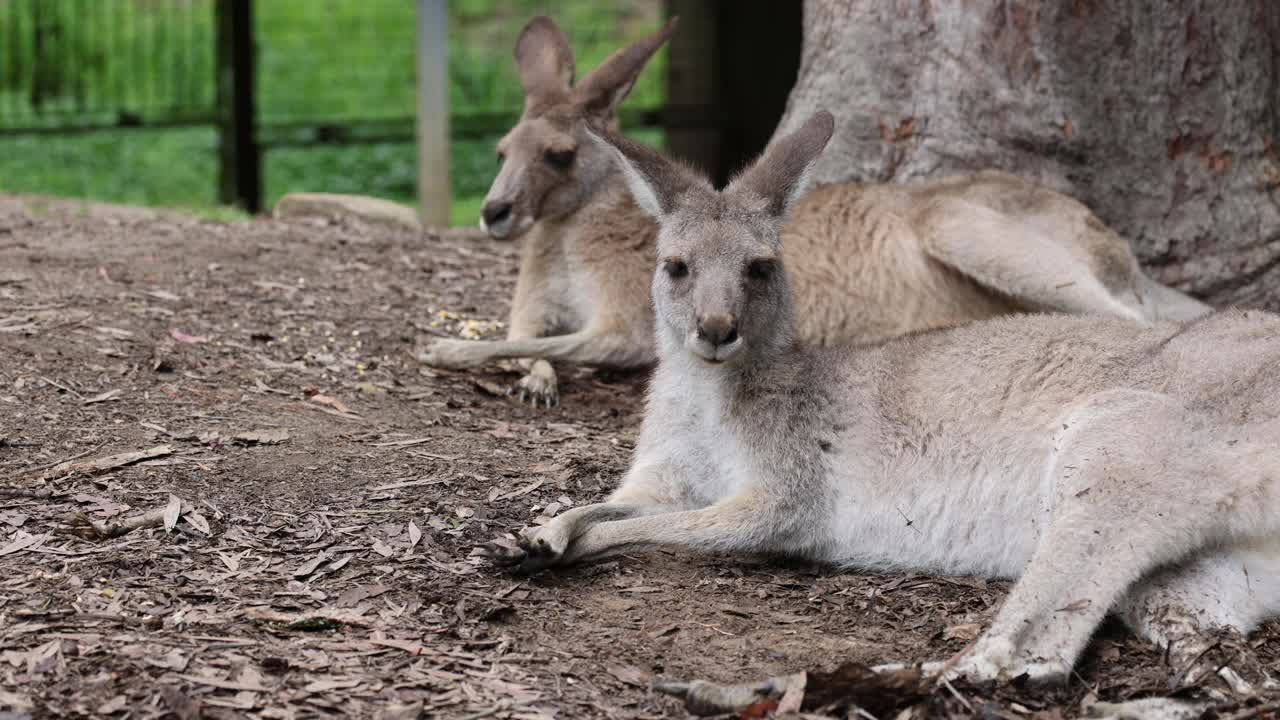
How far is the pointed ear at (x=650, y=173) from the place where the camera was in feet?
16.4

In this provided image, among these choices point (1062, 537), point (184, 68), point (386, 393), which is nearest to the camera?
point (1062, 537)

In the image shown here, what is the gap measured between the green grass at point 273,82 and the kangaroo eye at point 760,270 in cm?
695

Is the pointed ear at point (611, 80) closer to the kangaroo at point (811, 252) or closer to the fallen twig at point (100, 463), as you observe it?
the kangaroo at point (811, 252)

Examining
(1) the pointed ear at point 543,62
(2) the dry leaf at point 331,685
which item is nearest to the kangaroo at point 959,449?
(2) the dry leaf at point 331,685

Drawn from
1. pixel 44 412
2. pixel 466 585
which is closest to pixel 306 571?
pixel 466 585

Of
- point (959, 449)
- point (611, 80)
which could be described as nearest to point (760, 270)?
point (959, 449)

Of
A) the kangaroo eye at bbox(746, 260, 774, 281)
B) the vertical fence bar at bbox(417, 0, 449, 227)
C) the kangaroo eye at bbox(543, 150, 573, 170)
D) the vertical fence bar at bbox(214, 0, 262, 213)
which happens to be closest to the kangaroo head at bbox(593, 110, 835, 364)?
the kangaroo eye at bbox(746, 260, 774, 281)

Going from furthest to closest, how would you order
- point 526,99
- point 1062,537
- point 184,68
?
point 184,68, point 526,99, point 1062,537

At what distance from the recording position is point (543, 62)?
7195 millimetres

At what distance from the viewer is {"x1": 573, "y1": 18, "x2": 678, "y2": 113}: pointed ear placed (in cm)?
694

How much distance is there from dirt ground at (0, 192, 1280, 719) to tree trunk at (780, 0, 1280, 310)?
1.87 metres

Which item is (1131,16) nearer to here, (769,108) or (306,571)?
(306,571)

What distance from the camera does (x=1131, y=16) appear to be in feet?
21.3

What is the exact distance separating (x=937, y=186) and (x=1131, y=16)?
1107 mm
